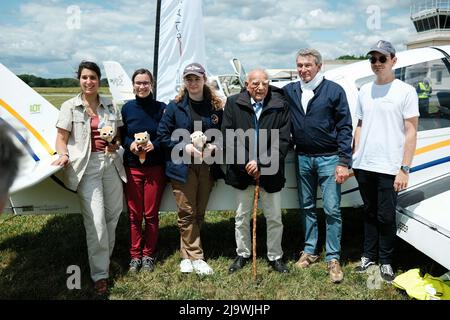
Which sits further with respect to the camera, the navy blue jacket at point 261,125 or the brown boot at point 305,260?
the brown boot at point 305,260

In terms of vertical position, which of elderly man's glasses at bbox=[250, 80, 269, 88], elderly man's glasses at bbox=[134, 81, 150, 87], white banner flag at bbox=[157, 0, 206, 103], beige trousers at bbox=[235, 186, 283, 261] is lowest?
beige trousers at bbox=[235, 186, 283, 261]

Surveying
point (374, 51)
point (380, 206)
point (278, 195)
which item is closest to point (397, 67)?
point (374, 51)

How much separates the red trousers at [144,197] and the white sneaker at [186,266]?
362 mm

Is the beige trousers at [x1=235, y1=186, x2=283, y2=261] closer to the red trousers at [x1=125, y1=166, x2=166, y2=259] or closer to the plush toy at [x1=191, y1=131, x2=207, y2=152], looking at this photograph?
the plush toy at [x1=191, y1=131, x2=207, y2=152]

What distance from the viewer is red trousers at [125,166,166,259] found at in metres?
3.71

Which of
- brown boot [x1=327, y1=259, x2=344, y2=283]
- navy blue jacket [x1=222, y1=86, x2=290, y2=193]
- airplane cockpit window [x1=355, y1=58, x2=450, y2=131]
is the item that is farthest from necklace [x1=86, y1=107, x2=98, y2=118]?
airplane cockpit window [x1=355, y1=58, x2=450, y2=131]

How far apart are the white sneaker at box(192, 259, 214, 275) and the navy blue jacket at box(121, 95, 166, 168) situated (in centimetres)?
105

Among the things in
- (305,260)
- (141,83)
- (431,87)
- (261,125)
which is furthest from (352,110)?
(141,83)

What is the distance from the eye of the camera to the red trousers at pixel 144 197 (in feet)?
12.2

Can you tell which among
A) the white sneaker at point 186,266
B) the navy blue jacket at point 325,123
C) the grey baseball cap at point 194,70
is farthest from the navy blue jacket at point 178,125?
the white sneaker at point 186,266

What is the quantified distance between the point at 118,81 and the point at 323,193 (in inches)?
704

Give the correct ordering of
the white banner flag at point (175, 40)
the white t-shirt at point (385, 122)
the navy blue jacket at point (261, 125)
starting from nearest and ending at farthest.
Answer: the white t-shirt at point (385, 122) → the navy blue jacket at point (261, 125) → the white banner flag at point (175, 40)

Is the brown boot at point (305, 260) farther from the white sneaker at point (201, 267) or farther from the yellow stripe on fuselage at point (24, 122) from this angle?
the yellow stripe on fuselage at point (24, 122)

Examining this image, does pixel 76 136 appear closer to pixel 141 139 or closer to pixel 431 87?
pixel 141 139
